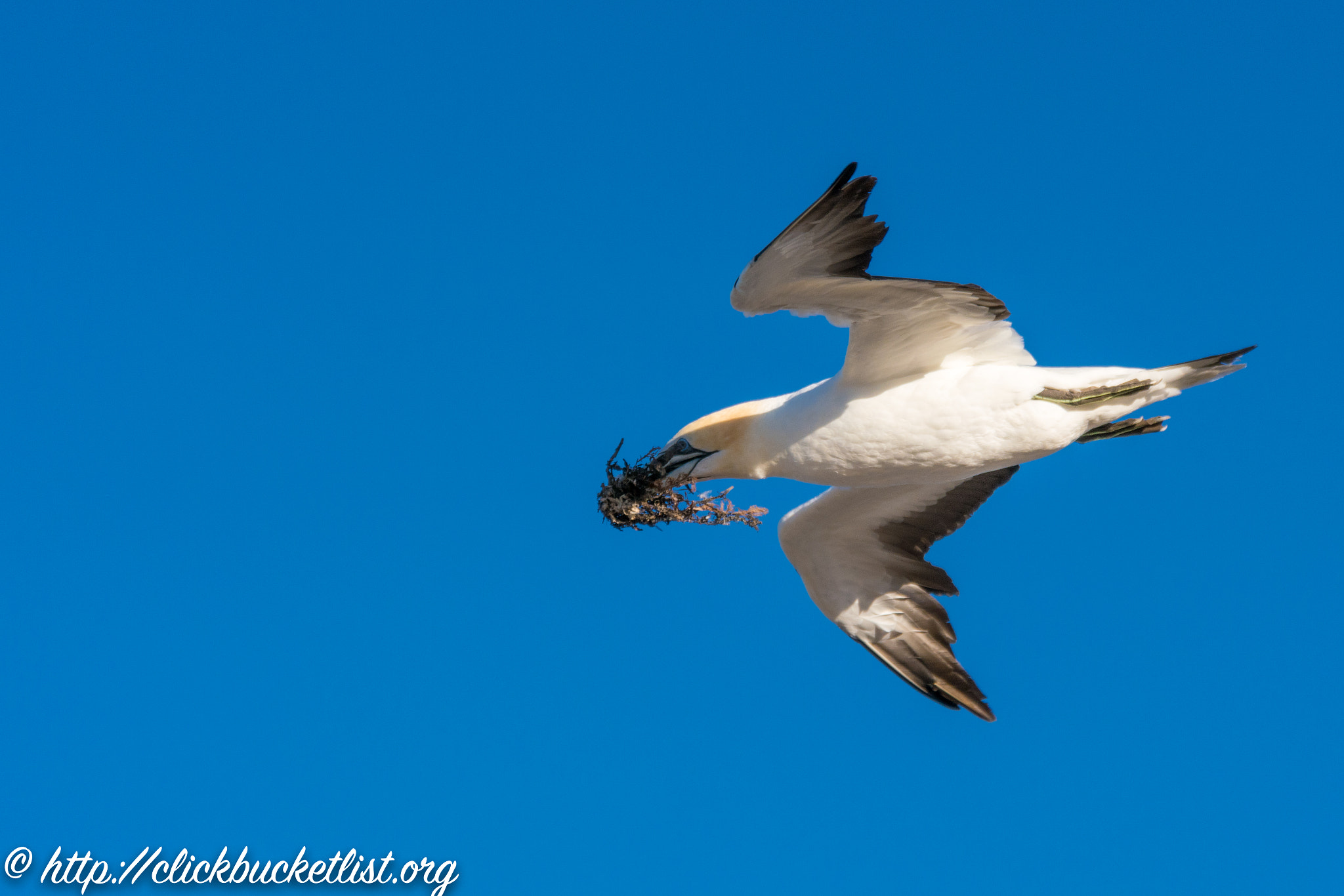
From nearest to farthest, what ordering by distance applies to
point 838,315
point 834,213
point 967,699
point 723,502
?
point 834,213, point 838,315, point 723,502, point 967,699

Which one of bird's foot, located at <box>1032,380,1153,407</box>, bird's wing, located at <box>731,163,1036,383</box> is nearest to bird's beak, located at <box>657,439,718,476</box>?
bird's wing, located at <box>731,163,1036,383</box>

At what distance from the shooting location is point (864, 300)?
9109 millimetres

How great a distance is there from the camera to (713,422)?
34.2ft

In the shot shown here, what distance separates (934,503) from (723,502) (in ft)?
9.49

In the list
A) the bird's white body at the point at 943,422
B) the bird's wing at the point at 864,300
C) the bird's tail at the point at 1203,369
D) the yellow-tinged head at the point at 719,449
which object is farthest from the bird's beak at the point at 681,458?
the bird's tail at the point at 1203,369

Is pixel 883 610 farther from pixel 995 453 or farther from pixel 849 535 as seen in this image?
pixel 995 453

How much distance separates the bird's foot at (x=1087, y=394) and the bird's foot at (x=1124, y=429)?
61cm

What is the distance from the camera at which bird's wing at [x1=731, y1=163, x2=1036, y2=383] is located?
27.9 feet

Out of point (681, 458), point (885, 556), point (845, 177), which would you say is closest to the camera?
point (845, 177)

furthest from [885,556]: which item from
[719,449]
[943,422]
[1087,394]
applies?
[1087,394]

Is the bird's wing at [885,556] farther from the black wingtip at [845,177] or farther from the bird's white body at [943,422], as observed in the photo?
the black wingtip at [845,177]

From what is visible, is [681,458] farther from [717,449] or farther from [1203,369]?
[1203,369]

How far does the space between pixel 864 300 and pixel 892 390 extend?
3.36ft

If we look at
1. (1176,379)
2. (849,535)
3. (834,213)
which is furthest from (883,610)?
(834,213)
